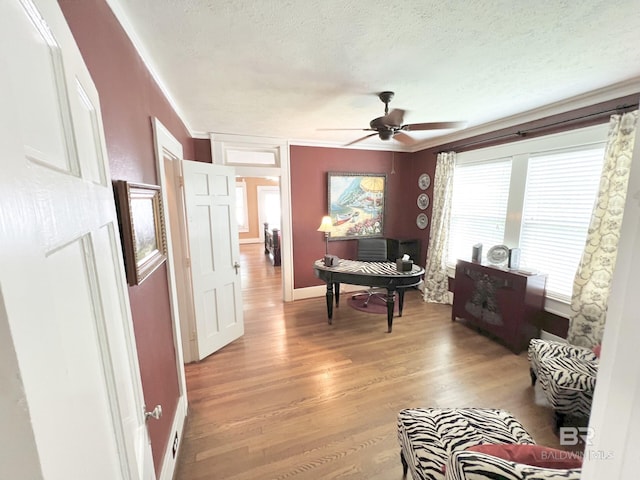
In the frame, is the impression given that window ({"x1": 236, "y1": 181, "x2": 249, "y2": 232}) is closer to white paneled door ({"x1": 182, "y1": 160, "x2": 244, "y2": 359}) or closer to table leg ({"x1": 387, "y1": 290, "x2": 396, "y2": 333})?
white paneled door ({"x1": 182, "y1": 160, "x2": 244, "y2": 359})

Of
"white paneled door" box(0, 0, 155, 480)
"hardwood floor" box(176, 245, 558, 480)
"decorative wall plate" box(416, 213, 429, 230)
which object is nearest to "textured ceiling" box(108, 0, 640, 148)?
"white paneled door" box(0, 0, 155, 480)

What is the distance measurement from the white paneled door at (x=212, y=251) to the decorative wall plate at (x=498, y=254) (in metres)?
3.02

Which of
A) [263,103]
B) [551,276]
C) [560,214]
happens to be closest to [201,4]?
[263,103]

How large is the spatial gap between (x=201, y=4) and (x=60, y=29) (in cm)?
102

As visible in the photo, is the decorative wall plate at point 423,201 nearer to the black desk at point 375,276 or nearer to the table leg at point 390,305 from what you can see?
the black desk at point 375,276

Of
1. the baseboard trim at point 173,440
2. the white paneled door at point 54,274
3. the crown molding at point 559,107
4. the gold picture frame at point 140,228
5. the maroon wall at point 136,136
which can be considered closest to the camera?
the white paneled door at point 54,274

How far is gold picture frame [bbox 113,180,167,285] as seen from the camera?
1138 mm

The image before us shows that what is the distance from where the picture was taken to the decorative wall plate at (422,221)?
443cm

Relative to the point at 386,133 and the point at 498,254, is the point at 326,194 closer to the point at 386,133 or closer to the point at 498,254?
the point at 386,133

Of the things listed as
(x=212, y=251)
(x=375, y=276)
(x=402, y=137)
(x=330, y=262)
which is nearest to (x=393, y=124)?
(x=402, y=137)

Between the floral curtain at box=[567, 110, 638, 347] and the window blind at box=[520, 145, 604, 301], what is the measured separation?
198 mm

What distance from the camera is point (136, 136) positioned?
1.43 meters

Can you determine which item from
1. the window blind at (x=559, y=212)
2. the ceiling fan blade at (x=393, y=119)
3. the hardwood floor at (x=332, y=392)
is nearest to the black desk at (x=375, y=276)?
the hardwood floor at (x=332, y=392)

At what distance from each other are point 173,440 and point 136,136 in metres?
1.82
